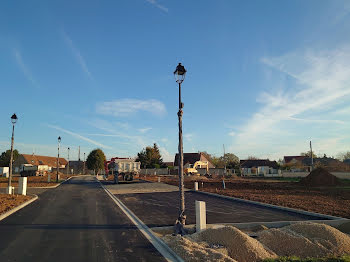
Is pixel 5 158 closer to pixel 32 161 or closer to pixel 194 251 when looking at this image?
pixel 32 161

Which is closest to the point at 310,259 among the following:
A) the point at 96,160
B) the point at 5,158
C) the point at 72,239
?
the point at 72,239

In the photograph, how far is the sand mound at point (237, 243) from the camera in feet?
18.0

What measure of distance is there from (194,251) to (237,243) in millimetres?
1103

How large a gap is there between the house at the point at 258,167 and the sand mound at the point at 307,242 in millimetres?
63167

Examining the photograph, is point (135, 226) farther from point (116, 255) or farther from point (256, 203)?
point (256, 203)

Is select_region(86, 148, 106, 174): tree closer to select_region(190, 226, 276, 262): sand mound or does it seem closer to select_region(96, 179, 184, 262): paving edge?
select_region(96, 179, 184, 262): paving edge

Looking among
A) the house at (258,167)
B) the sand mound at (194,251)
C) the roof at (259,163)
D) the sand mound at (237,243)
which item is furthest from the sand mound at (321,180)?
the roof at (259,163)

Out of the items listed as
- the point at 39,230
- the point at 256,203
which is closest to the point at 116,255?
the point at 39,230

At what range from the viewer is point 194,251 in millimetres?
5699

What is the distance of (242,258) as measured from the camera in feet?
17.9

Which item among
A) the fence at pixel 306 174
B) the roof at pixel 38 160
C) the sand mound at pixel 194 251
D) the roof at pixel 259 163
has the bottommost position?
the fence at pixel 306 174

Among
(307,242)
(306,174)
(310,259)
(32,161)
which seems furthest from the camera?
(32,161)

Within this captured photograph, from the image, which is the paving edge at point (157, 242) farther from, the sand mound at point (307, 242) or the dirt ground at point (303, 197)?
A: the dirt ground at point (303, 197)

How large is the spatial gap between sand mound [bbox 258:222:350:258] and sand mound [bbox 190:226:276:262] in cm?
53
